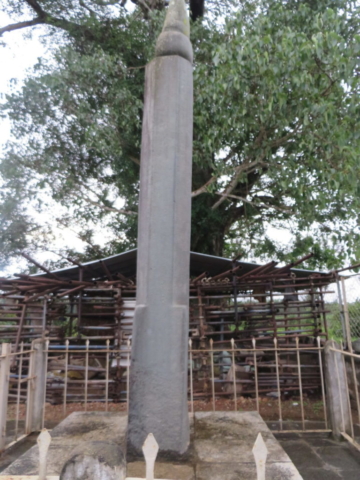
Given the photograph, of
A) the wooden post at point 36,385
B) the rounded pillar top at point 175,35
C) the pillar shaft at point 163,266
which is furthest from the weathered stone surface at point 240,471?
the wooden post at point 36,385

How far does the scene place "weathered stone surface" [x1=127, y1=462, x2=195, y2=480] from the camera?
97.6 inches

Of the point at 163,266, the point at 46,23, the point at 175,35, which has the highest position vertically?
the point at 46,23

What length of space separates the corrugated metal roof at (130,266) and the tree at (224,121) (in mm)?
1496

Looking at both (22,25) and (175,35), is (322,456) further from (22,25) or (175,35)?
(22,25)

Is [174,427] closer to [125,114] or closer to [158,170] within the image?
[158,170]

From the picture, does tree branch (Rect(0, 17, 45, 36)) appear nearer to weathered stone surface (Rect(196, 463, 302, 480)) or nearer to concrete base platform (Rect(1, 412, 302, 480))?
concrete base platform (Rect(1, 412, 302, 480))

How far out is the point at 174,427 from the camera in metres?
2.80

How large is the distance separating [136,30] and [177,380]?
10.2 meters

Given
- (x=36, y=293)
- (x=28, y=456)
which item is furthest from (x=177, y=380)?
(x=36, y=293)

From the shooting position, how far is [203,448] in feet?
9.68

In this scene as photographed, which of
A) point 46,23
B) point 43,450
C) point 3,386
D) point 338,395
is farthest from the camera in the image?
point 46,23

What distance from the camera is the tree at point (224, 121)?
7.04m

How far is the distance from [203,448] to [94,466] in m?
1.71

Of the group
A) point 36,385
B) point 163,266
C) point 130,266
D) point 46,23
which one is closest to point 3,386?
point 36,385
